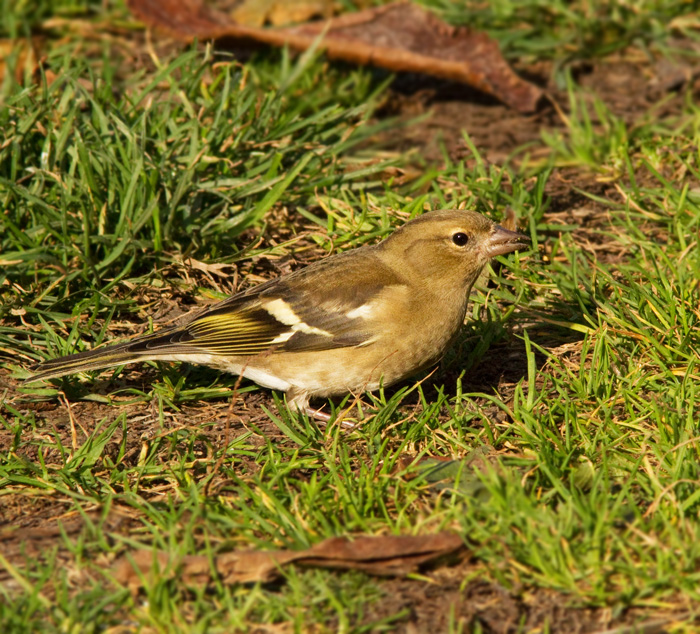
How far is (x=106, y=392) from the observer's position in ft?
18.1

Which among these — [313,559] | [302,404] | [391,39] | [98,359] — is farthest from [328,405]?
[391,39]

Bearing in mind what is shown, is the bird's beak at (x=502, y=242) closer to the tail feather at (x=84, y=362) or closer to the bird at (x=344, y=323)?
the bird at (x=344, y=323)

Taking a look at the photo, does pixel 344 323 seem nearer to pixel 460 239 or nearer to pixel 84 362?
pixel 460 239

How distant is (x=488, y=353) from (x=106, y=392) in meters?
2.31

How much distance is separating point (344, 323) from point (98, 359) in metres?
1.36

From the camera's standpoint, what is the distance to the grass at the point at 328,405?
12.5 feet

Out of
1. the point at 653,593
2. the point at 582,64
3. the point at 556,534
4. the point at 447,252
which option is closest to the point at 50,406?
the point at 447,252

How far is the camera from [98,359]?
518 centimetres

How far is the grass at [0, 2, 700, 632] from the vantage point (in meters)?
3.79

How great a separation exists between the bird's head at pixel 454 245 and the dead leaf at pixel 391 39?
128 inches

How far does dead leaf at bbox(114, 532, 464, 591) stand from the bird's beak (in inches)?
81.5

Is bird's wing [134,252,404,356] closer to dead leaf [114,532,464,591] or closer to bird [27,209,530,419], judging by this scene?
bird [27,209,530,419]

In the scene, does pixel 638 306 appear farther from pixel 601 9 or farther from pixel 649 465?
pixel 601 9

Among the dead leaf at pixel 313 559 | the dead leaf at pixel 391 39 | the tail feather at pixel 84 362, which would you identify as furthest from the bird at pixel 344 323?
the dead leaf at pixel 391 39
